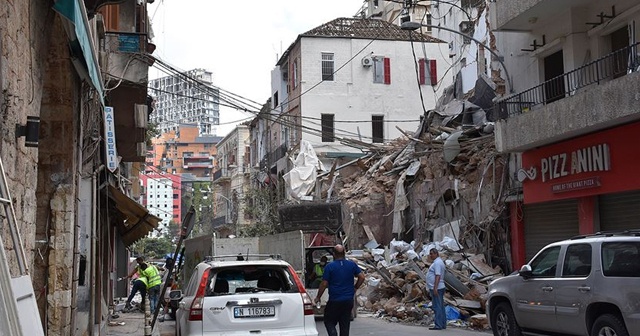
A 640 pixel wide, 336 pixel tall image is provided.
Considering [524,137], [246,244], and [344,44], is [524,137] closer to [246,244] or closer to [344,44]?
[246,244]

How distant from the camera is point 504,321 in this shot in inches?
501

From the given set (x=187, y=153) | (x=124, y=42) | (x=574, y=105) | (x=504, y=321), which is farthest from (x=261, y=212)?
(x=187, y=153)

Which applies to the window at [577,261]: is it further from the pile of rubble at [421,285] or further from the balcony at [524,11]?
the balcony at [524,11]

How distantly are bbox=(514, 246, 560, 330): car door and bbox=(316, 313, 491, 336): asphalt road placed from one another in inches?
137

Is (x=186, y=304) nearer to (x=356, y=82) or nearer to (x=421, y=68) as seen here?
(x=356, y=82)

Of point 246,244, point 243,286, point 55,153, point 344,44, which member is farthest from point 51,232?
point 344,44

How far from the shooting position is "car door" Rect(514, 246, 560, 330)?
11.3m

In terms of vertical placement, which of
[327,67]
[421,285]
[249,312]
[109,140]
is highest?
[327,67]

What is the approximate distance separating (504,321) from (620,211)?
6348 millimetres

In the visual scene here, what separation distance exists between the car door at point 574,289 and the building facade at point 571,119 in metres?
5.65

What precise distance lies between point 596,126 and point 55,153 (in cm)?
1171

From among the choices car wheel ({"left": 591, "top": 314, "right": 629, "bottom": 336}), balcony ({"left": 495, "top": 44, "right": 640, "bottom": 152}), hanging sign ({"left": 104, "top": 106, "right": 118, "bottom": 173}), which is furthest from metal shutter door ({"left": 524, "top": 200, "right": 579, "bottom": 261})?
hanging sign ({"left": 104, "top": 106, "right": 118, "bottom": 173})

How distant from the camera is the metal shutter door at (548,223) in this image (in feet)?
64.5

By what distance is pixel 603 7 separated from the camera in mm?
18391
